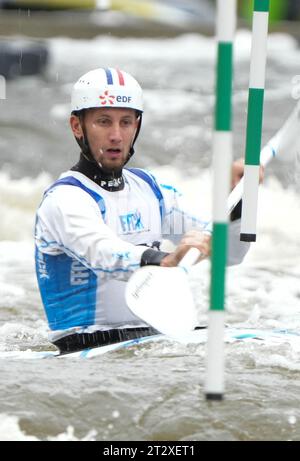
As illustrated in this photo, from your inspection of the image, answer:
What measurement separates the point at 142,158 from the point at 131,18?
310 inches

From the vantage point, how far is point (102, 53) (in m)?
17.1

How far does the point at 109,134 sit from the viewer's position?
4617 millimetres

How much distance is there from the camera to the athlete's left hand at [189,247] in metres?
4.04

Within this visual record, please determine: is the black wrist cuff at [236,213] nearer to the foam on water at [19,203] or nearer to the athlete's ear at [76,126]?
the athlete's ear at [76,126]

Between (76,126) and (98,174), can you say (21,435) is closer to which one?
(98,174)

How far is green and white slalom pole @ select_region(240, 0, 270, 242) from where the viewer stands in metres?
4.47

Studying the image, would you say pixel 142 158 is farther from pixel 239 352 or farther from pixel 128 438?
pixel 128 438

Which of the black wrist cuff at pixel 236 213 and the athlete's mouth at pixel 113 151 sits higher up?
the athlete's mouth at pixel 113 151

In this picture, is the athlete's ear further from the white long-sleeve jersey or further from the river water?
the river water

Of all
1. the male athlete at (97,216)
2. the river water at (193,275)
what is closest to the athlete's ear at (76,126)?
the male athlete at (97,216)

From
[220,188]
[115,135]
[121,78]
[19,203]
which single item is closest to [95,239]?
[115,135]

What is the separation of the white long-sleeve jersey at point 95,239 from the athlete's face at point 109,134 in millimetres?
121

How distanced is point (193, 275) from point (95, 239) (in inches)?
143

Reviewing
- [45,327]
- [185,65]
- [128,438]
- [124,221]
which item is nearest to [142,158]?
[185,65]
